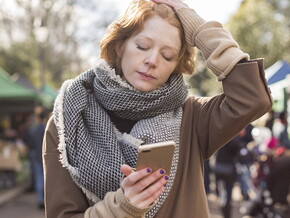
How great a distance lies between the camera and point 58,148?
5.60 feet

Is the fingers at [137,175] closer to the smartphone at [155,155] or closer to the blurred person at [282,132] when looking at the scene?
the smartphone at [155,155]

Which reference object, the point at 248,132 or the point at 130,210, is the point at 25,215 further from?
the point at 130,210

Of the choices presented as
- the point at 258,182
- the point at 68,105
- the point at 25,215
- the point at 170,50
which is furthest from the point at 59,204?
the point at 25,215

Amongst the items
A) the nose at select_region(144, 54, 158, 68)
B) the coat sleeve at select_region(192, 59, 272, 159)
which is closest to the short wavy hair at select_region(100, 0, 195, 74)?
the nose at select_region(144, 54, 158, 68)

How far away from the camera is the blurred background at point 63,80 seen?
6785mm

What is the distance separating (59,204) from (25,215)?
6.45 m

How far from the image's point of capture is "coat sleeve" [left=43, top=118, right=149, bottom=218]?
62.3 inches

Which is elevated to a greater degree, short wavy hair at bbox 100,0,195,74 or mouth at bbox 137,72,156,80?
short wavy hair at bbox 100,0,195,74

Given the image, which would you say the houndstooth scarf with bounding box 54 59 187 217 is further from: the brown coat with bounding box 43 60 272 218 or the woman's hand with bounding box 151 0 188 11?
the woman's hand with bounding box 151 0 188 11

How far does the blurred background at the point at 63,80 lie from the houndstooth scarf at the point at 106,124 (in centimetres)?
17

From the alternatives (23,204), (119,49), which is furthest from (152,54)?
(23,204)

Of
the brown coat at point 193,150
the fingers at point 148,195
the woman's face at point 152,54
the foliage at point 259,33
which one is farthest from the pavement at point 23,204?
the foliage at point 259,33

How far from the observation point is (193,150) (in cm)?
181

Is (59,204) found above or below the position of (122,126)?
below
